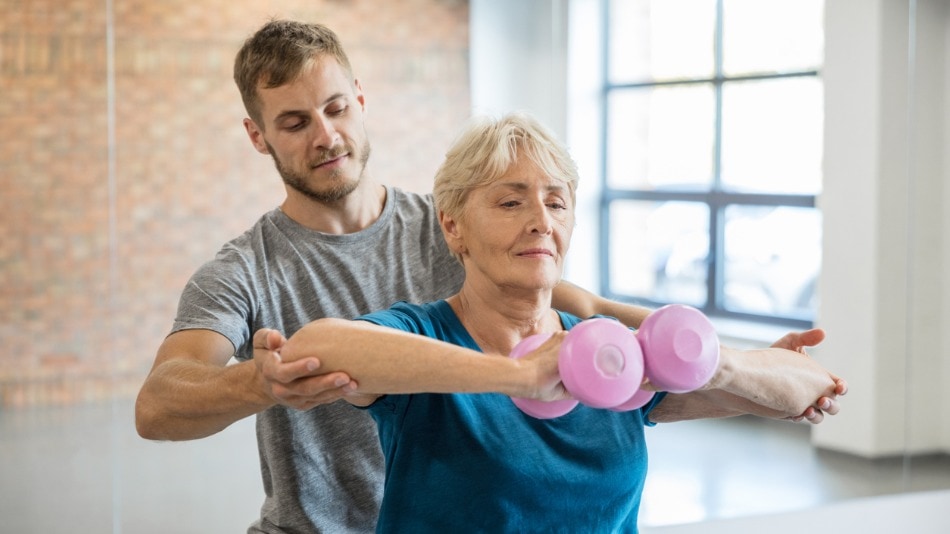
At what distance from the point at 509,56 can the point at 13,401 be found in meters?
2.12

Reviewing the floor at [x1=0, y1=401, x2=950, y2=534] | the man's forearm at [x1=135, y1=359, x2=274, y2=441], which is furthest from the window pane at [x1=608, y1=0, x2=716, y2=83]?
the man's forearm at [x1=135, y1=359, x2=274, y2=441]

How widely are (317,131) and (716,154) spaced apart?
9.03ft

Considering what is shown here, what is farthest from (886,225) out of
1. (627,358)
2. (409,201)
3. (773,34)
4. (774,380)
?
(627,358)

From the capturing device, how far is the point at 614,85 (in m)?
4.45

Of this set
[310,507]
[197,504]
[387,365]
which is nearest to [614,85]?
[197,504]

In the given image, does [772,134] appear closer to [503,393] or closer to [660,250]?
[660,250]

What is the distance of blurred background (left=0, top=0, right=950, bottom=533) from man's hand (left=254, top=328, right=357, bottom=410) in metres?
2.12

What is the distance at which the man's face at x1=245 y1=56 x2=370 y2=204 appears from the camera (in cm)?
211

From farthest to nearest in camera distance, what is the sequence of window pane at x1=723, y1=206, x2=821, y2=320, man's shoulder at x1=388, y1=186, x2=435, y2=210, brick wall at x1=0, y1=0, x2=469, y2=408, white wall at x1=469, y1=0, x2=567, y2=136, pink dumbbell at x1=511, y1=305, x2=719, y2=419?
1. window pane at x1=723, y1=206, x2=821, y2=320
2. white wall at x1=469, y1=0, x2=567, y2=136
3. brick wall at x1=0, y1=0, x2=469, y2=408
4. man's shoulder at x1=388, y1=186, x2=435, y2=210
5. pink dumbbell at x1=511, y1=305, x2=719, y2=419

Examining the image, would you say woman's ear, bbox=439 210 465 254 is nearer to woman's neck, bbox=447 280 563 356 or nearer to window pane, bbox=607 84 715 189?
woman's neck, bbox=447 280 563 356

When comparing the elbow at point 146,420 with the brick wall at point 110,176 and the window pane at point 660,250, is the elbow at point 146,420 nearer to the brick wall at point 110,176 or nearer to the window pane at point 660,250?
the brick wall at point 110,176

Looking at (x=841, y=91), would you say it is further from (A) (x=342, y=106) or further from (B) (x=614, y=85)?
(A) (x=342, y=106)

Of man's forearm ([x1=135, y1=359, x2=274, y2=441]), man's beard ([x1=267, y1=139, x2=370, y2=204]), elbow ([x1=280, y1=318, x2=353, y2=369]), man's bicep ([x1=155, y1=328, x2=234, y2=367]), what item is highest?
man's beard ([x1=267, y1=139, x2=370, y2=204])

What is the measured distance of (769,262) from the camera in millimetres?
4582
